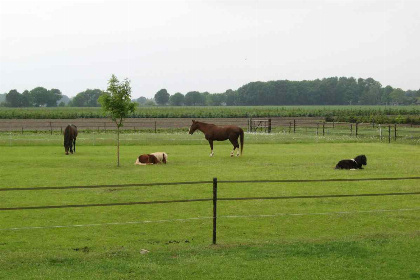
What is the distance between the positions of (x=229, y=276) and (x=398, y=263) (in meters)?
2.61

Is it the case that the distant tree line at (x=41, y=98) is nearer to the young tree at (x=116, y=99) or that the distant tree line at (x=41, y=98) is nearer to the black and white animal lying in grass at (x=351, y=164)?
the young tree at (x=116, y=99)

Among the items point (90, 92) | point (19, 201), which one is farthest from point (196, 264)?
point (90, 92)

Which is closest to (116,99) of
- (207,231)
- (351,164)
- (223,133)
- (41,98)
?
(223,133)

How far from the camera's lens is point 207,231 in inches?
412

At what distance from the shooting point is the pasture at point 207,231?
7773 mm

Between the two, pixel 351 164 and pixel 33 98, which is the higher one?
pixel 33 98

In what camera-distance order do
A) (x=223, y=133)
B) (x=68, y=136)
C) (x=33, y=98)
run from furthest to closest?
(x=33, y=98) < (x=68, y=136) < (x=223, y=133)

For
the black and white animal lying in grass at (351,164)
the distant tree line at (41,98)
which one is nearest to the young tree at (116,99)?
the black and white animal lying in grass at (351,164)

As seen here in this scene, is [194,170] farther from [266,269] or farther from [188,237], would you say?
[266,269]

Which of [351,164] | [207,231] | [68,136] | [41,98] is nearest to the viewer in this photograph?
[207,231]

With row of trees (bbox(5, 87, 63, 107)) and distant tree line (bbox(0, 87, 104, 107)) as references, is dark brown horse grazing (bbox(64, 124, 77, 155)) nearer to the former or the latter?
distant tree line (bbox(0, 87, 104, 107))

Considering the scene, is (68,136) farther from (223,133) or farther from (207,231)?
(207,231)

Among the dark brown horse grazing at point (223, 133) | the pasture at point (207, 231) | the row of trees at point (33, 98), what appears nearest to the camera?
the pasture at point (207, 231)

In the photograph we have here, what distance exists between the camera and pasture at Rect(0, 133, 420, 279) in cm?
777
